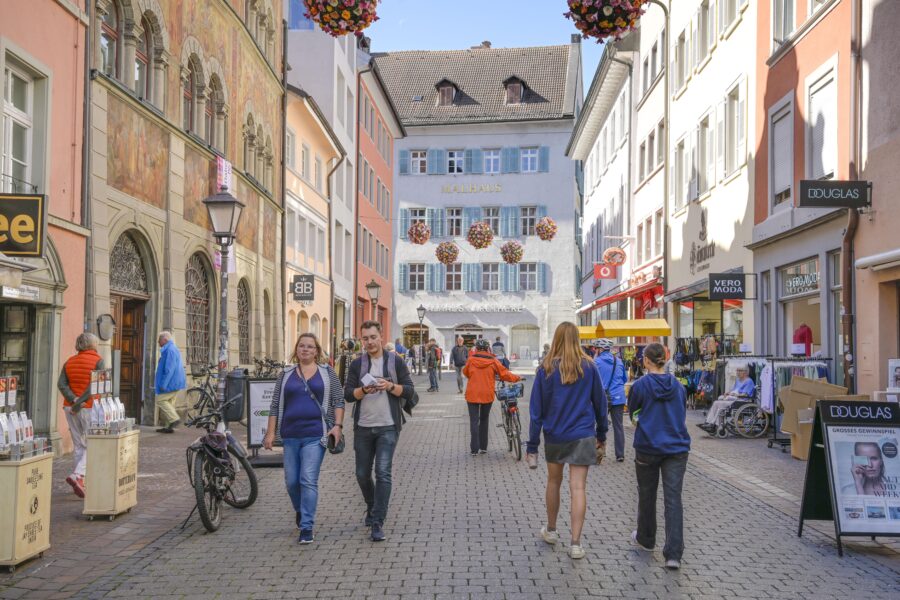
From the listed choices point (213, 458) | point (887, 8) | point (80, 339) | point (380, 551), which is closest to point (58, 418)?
point (80, 339)

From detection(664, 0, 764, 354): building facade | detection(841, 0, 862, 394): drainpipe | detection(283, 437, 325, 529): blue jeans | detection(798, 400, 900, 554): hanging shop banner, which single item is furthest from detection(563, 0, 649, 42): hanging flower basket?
detection(664, 0, 764, 354): building facade

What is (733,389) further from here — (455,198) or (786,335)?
(455,198)

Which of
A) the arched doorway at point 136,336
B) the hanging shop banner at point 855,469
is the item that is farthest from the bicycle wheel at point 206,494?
the arched doorway at point 136,336

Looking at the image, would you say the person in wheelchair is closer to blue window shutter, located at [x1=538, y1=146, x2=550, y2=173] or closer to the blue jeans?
the blue jeans

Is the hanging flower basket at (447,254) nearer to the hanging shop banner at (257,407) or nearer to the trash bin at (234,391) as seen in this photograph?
the trash bin at (234,391)

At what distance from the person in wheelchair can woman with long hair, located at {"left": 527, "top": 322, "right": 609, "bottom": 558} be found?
31.3ft

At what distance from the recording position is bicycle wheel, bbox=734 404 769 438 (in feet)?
54.1

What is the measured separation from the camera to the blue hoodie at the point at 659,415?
7.42 meters

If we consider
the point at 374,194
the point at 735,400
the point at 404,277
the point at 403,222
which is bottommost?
the point at 735,400

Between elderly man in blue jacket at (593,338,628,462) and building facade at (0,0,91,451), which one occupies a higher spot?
building facade at (0,0,91,451)

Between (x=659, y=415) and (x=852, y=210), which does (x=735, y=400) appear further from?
(x=659, y=415)

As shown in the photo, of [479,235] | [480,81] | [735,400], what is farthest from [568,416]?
[480,81]

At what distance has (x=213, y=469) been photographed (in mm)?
8789

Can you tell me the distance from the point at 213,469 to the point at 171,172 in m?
10.7
